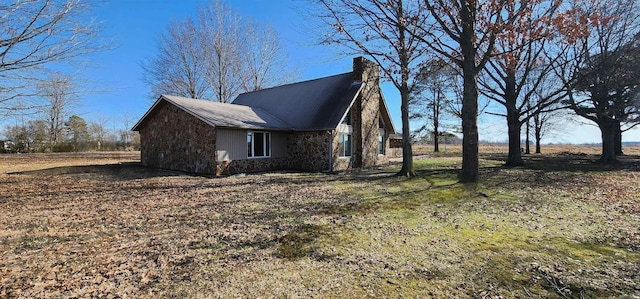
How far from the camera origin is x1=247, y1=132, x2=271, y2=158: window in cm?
1603

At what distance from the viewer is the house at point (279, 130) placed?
49.0 ft

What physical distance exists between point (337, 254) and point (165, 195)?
7069mm

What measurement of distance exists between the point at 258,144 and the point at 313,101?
15.7 ft

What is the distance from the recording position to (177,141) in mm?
16125

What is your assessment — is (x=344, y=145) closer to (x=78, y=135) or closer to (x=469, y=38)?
(x=469, y=38)

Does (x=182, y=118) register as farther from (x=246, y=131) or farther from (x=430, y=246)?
(x=430, y=246)

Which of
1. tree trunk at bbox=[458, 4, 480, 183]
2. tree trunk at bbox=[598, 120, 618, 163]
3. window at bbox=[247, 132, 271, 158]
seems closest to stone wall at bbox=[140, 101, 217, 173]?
window at bbox=[247, 132, 271, 158]

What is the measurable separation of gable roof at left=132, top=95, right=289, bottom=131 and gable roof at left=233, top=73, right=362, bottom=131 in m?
1.01

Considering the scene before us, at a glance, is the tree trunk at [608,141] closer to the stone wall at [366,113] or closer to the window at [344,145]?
the stone wall at [366,113]

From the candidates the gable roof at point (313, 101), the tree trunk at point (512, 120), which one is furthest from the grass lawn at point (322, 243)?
the tree trunk at point (512, 120)

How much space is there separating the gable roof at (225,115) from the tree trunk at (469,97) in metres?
9.44

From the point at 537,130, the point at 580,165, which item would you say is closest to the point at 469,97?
the point at 580,165

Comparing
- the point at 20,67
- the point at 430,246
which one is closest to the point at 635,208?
the point at 430,246

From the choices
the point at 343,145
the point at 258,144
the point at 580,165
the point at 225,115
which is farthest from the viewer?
the point at 580,165
